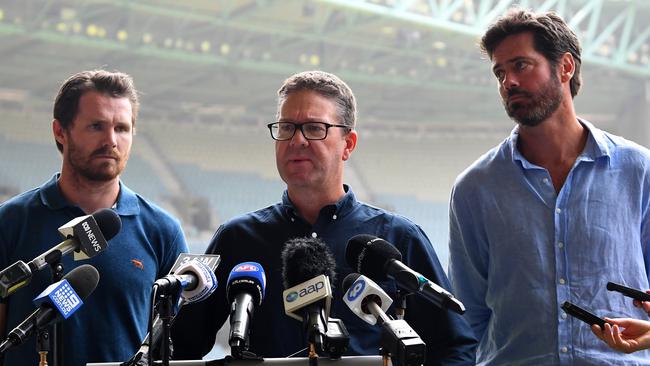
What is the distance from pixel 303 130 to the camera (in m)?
2.01

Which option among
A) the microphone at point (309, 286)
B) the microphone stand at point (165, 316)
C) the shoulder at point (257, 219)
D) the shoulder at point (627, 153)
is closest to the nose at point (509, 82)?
the shoulder at point (627, 153)

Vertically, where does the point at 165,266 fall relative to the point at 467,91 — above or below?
below

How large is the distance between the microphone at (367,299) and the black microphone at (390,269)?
0.04 m

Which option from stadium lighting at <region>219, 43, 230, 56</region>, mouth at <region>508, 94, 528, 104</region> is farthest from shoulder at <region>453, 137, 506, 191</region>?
stadium lighting at <region>219, 43, 230, 56</region>

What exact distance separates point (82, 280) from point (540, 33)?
1.30 meters

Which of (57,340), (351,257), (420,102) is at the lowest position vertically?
(57,340)

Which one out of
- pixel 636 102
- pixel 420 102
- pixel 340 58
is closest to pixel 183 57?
pixel 340 58

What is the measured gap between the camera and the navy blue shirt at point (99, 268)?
7.02ft

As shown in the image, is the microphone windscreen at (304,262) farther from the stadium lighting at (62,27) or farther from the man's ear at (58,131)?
the stadium lighting at (62,27)

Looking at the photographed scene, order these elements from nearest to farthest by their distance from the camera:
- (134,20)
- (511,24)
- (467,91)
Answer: (511,24) → (134,20) → (467,91)

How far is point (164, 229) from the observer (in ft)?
7.70

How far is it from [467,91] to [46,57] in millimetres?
7097

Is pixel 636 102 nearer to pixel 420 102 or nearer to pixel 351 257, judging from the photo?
pixel 420 102

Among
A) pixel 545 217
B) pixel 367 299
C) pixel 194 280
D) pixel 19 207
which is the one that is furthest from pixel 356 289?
pixel 19 207
